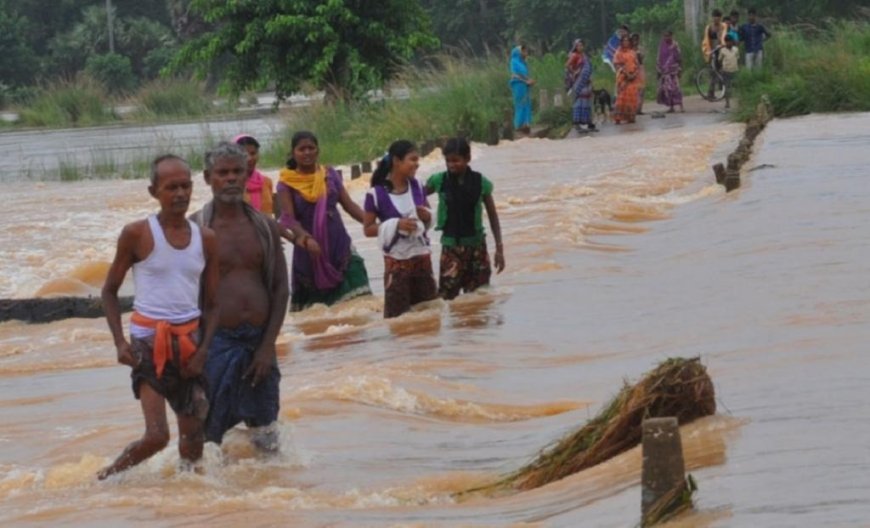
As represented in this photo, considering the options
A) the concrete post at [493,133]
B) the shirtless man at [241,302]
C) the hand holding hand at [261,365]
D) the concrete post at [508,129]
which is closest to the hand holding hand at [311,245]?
the shirtless man at [241,302]

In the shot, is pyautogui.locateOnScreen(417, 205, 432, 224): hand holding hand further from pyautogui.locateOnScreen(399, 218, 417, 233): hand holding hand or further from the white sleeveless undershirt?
the white sleeveless undershirt

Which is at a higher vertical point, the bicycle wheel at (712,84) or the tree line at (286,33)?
the tree line at (286,33)

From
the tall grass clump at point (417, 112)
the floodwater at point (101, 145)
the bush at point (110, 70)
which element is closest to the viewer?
the tall grass clump at point (417, 112)

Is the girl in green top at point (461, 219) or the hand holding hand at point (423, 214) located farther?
the girl in green top at point (461, 219)

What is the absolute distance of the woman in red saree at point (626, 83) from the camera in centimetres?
3078

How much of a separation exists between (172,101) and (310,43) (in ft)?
66.6

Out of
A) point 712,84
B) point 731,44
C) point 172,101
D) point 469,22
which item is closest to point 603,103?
point 712,84

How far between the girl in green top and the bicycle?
68.1ft

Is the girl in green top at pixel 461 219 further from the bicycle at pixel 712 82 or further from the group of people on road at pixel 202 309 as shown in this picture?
the bicycle at pixel 712 82

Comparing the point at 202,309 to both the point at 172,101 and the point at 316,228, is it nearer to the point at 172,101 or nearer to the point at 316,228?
the point at 316,228

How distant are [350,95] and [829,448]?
94.6 feet

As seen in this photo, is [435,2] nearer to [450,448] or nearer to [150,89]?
[150,89]

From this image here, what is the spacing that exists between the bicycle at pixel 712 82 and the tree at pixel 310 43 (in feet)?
17.3

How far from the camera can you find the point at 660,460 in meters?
5.29
